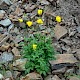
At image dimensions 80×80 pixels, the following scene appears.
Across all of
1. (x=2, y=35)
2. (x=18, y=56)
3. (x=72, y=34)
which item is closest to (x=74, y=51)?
(x=72, y=34)

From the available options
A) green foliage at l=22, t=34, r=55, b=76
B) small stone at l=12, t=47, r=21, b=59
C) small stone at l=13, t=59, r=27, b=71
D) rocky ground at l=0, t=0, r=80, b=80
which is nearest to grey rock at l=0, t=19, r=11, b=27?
rocky ground at l=0, t=0, r=80, b=80

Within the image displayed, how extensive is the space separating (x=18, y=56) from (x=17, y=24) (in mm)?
627

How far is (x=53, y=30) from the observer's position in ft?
15.3

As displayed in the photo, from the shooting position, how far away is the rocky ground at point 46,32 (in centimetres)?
417

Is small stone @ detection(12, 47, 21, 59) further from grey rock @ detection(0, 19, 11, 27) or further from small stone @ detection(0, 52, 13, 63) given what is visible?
grey rock @ detection(0, 19, 11, 27)

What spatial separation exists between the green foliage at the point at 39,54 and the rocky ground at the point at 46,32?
75 mm

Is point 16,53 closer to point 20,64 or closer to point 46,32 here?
point 20,64

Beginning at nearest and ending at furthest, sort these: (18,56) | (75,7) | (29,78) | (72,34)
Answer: (29,78), (18,56), (72,34), (75,7)

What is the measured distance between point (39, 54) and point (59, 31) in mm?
668

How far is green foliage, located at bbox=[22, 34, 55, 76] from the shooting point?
4.11 m

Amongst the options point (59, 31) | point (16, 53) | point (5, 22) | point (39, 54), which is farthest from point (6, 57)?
point (59, 31)

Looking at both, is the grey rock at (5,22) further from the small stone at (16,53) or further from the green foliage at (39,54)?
the green foliage at (39,54)

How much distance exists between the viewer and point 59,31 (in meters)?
4.63

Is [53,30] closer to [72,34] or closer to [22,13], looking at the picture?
[72,34]
